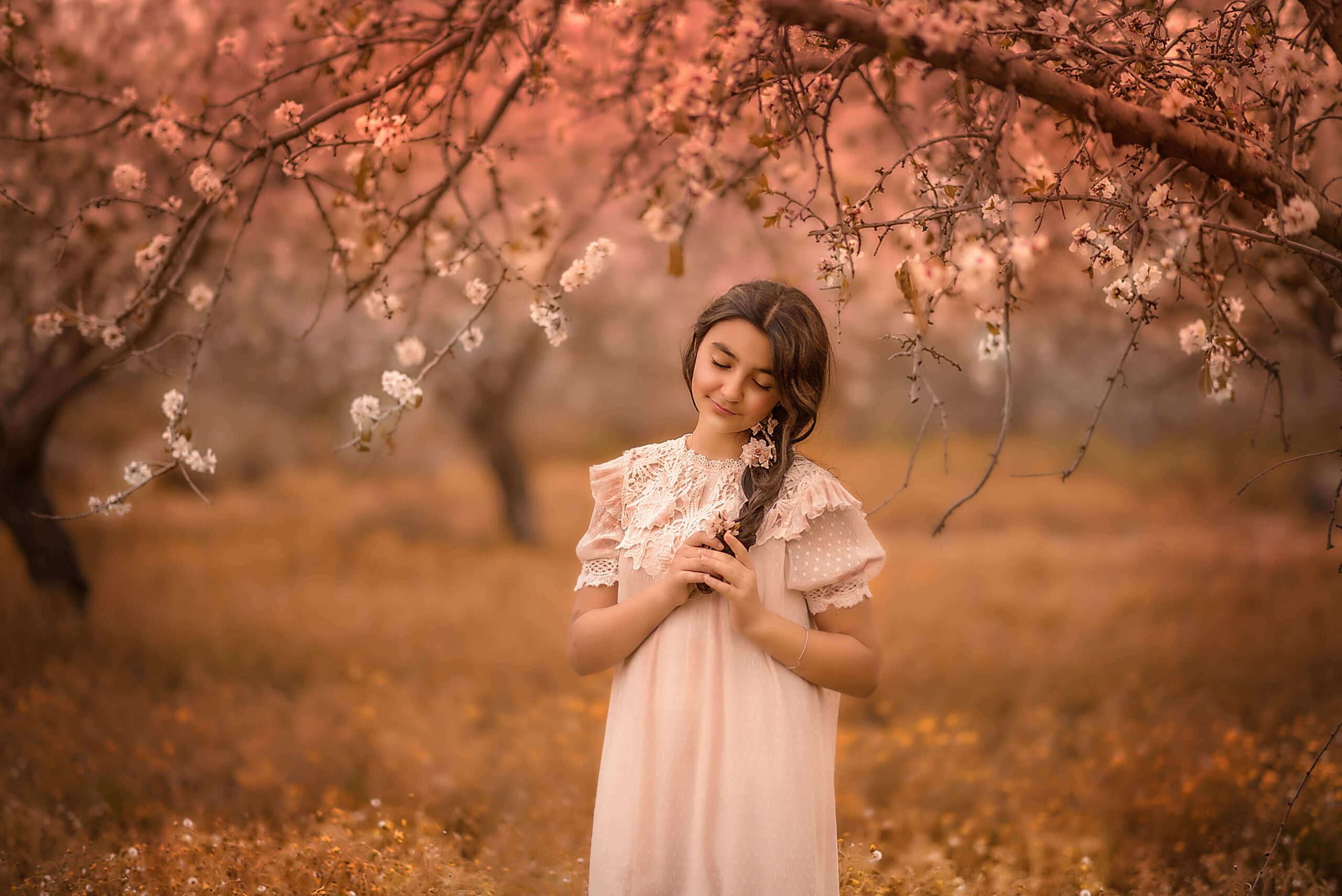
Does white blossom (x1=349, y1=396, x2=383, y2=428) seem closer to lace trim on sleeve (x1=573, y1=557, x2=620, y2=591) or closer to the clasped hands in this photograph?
lace trim on sleeve (x1=573, y1=557, x2=620, y2=591)

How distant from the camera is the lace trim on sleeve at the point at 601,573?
1.93 metres

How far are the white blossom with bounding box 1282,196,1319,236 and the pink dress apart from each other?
A: 93cm

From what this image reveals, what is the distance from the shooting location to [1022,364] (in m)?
14.1

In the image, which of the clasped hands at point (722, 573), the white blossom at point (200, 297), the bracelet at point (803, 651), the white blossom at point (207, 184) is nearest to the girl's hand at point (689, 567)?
the clasped hands at point (722, 573)

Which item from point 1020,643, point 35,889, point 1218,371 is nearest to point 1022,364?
point 1020,643

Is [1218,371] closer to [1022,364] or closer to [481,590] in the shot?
[481,590]

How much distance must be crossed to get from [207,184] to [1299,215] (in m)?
2.39

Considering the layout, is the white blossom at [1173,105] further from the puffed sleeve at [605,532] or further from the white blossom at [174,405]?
the white blossom at [174,405]

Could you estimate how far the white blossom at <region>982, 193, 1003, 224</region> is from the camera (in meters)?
1.66

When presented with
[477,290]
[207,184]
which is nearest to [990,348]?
[477,290]

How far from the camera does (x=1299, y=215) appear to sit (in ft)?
5.08

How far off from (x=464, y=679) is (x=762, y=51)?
4.79 m

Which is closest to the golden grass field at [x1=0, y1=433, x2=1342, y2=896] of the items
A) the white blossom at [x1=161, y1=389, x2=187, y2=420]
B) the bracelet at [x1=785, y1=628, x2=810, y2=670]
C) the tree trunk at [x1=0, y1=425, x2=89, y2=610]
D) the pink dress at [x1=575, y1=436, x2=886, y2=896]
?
the tree trunk at [x1=0, y1=425, x2=89, y2=610]

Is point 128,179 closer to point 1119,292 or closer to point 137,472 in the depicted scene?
point 137,472
